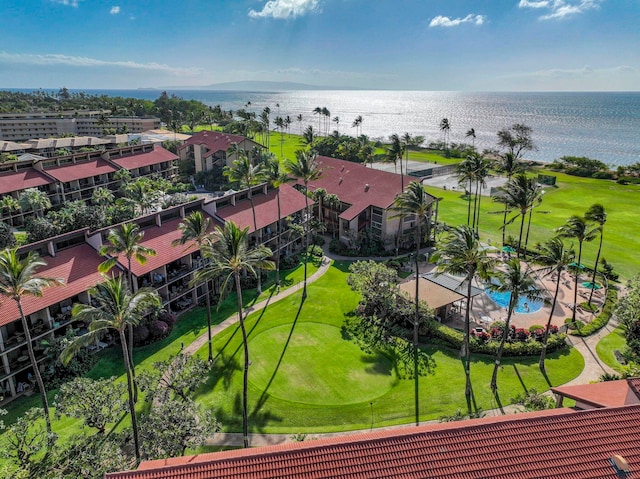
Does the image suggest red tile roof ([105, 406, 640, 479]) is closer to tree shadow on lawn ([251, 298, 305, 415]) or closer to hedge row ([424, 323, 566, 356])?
tree shadow on lawn ([251, 298, 305, 415])

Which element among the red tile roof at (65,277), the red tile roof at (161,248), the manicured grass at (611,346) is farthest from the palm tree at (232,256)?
the manicured grass at (611,346)

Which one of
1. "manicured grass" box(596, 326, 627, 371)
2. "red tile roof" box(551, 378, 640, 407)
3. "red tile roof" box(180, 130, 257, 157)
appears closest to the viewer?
"red tile roof" box(551, 378, 640, 407)

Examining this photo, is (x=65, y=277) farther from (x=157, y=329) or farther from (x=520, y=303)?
(x=520, y=303)

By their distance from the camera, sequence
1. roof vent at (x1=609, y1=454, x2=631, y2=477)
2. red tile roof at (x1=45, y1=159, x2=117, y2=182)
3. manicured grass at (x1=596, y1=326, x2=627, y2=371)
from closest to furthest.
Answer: roof vent at (x1=609, y1=454, x2=631, y2=477), manicured grass at (x1=596, y1=326, x2=627, y2=371), red tile roof at (x1=45, y1=159, x2=117, y2=182)

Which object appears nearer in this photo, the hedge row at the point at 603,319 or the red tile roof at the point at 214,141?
the hedge row at the point at 603,319

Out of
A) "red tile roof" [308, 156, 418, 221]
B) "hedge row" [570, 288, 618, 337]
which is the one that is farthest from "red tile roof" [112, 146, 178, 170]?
"hedge row" [570, 288, 618, 337]

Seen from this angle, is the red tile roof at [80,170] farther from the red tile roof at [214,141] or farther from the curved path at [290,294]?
the curved path at [290,294]

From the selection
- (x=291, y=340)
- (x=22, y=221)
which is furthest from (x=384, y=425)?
(x=22, y=221)
